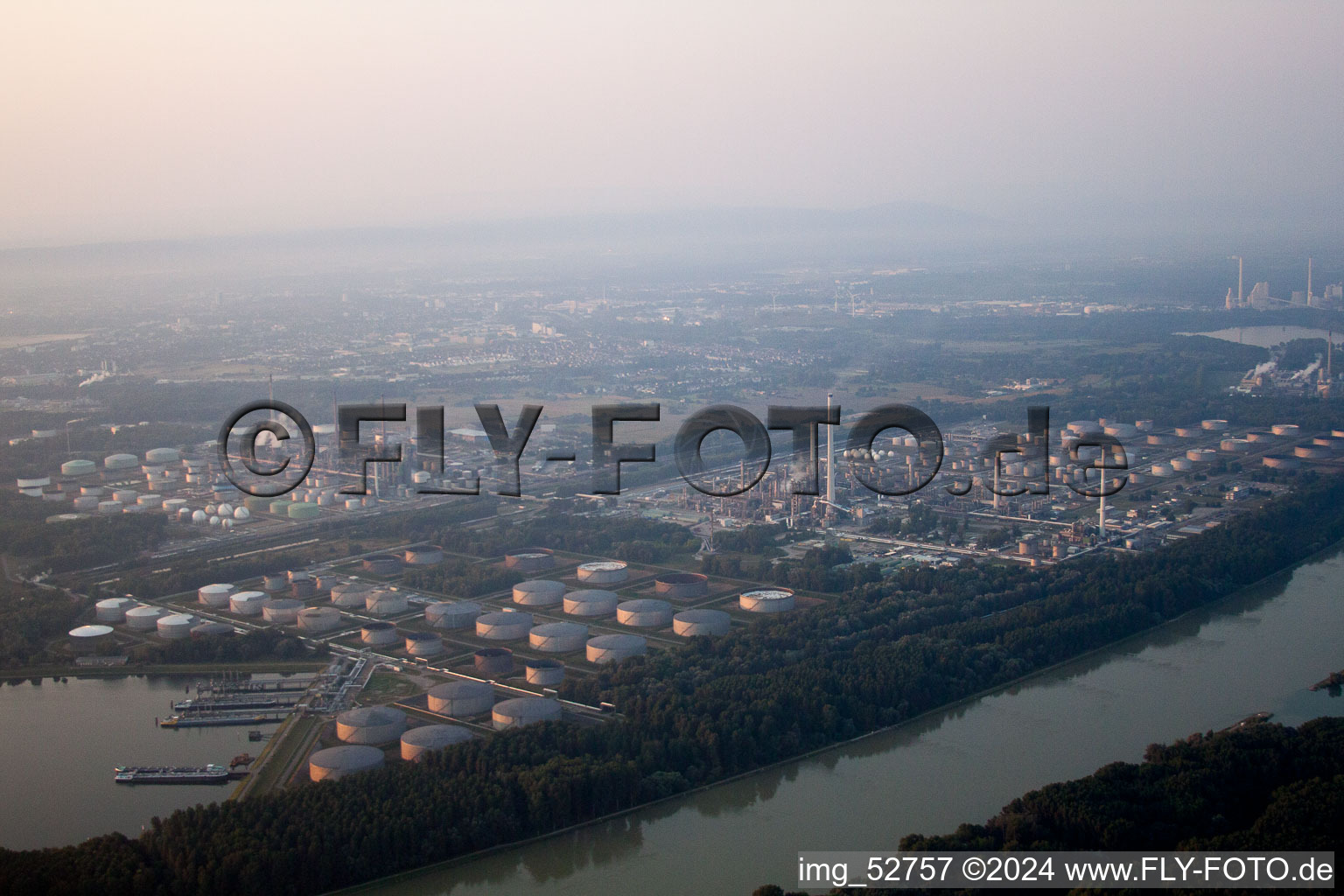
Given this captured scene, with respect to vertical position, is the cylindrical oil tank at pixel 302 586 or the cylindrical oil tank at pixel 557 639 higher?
the cylindrical oil tank at pixel 302 586

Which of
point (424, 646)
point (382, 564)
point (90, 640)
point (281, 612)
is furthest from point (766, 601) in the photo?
point (90, 640)

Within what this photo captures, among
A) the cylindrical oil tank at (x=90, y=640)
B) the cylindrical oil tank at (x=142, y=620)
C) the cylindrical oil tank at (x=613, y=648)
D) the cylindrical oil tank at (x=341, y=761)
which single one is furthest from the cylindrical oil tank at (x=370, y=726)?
the cylindrical oil tank at (x=142, y=620)

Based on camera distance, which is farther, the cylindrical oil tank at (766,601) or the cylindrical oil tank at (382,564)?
the cylindrical oil tank at (382,564)

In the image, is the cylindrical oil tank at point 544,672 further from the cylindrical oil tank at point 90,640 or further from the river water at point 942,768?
the cylindrical oil tank at point 90,640

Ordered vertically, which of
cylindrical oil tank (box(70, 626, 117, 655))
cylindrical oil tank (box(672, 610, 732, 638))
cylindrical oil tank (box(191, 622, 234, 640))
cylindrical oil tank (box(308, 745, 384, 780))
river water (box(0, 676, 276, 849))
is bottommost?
river water (box(0, 676, 276, 849))

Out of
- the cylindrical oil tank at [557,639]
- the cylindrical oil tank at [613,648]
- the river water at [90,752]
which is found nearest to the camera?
the river water at [90,752]

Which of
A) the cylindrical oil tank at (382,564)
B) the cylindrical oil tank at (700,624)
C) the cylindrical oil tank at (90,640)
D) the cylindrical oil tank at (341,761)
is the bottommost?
the cylindrical oil tank at (341,761)

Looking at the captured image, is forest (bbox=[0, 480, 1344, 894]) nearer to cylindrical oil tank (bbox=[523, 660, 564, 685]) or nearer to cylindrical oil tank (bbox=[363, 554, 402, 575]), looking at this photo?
cylindrical oil tank (bbox=[523, 660, 564, 685])

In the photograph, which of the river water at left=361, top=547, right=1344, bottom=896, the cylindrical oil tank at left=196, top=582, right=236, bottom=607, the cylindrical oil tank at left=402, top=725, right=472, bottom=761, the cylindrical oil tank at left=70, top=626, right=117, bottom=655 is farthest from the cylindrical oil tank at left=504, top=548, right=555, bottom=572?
the river water at left=361, top=547, right=1344, bottom=896

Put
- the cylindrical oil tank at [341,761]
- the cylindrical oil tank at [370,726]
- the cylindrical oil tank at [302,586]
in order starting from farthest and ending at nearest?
1. the cylindrical oil tank at [302,586]
2. the cylindrical oil tank at [370,726]
3. the cylindrical oil tank at [341,761]
